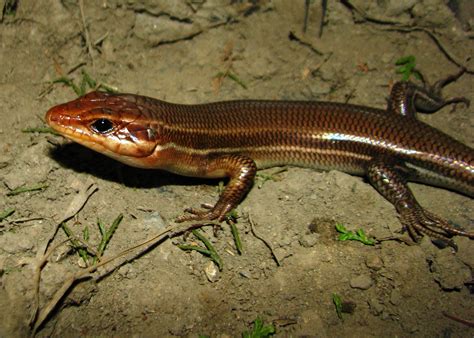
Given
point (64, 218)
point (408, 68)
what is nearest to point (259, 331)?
point (64, 218)

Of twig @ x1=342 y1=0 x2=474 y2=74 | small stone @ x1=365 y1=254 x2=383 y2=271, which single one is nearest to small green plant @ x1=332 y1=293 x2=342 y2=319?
small stone @ x1=365 y1=254 x2=383 y2=271

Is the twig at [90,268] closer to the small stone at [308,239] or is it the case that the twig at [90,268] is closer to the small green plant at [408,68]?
the small stone at [308,239]

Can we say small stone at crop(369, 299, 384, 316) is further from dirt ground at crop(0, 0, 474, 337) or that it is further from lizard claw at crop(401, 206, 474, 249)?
lizard claw at crop(401, 206, 474, 249)

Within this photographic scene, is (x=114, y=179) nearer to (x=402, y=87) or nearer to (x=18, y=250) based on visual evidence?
(x=18, y=250)

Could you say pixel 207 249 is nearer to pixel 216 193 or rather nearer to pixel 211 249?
pixel 211 249

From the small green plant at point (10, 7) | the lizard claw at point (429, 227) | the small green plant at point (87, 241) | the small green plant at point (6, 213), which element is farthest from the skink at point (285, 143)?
the small green plant at point (10, 7)

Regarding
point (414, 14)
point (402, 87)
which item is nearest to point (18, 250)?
point (402, 87)
